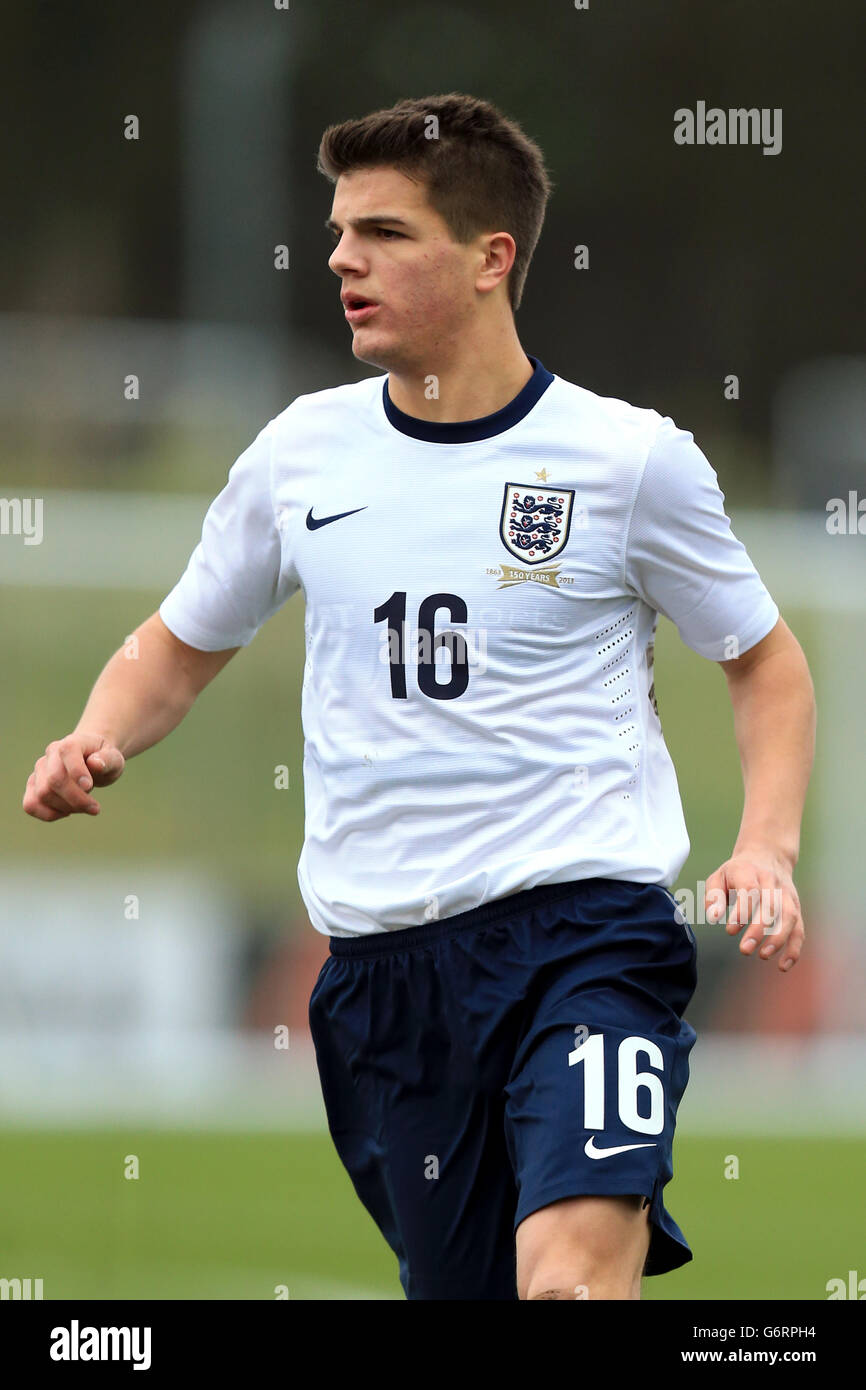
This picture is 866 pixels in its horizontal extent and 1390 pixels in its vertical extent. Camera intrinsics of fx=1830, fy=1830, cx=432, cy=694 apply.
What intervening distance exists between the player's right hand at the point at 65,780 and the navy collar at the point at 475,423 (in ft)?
2.22

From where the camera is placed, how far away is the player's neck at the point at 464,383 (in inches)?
108

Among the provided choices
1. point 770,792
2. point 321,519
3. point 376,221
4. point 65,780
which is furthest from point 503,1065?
point 376,221

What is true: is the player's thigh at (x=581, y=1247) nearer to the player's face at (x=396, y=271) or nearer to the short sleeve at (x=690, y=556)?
the short sleeve at (x=690, y=556)

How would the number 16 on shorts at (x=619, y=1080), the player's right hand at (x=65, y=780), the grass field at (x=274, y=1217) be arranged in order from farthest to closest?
the grass field at (x=274, y=1217)
the player's right hand at (x=65, y=780)
the number 16 on shorts at (x=619, y=1080)

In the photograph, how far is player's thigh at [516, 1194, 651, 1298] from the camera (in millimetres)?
2299

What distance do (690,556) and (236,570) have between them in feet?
2.41

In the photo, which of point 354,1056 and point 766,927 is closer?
point 766,927

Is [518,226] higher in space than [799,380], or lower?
lower

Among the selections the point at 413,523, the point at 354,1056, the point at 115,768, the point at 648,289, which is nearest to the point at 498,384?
the point at 413,523

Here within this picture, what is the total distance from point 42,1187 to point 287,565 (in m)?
5.20

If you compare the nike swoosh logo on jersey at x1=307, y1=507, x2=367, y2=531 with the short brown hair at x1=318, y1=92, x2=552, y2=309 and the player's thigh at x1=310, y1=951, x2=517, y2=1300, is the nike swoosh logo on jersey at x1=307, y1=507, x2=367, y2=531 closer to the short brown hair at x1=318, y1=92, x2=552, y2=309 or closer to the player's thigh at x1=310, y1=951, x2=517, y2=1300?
the short brown hair at x1=318, y1=92, x2=552, y2=309

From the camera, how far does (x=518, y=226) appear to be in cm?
288

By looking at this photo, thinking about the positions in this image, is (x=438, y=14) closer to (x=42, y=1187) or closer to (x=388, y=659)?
(x=42, y=1187)

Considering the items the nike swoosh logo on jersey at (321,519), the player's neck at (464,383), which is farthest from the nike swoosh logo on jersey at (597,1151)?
the player's neck at (464,383)
